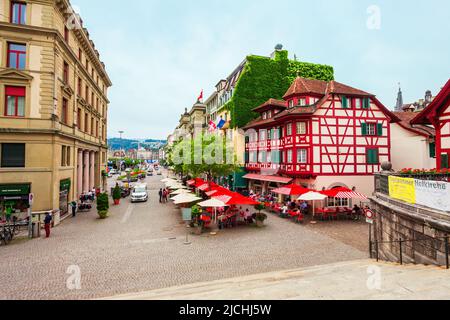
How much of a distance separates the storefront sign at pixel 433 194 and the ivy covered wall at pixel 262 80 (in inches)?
1058

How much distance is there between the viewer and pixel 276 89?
1377 inches

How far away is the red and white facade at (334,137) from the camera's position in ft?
77.9

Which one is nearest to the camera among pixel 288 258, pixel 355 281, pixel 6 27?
pixel 355 281

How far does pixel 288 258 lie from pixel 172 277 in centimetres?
540

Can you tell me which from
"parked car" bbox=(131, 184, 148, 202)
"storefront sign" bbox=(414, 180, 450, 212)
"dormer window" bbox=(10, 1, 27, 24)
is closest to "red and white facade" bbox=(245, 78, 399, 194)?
"storefront sign" bbox=(414, 180, 450, 212)

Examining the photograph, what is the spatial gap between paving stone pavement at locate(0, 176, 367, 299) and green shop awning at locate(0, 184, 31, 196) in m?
3.78

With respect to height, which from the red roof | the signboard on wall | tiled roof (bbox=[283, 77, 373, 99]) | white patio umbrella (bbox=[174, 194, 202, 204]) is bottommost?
white patio umbrella (bbox=[174, 194, 202, 204])

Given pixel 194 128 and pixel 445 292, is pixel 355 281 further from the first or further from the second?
pixel 194 128

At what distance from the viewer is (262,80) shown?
113ft

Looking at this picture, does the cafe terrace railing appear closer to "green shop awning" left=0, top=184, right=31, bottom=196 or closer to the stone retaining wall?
the stone retaining wall

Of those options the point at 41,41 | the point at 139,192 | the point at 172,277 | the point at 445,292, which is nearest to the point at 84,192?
the point at 139,192

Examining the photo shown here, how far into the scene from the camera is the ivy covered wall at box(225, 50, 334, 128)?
34.0 meters

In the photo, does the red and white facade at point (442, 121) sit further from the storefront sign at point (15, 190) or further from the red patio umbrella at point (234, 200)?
the storefront sign at point (15, 190)

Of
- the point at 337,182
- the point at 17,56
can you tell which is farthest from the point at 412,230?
the point at 17,56
